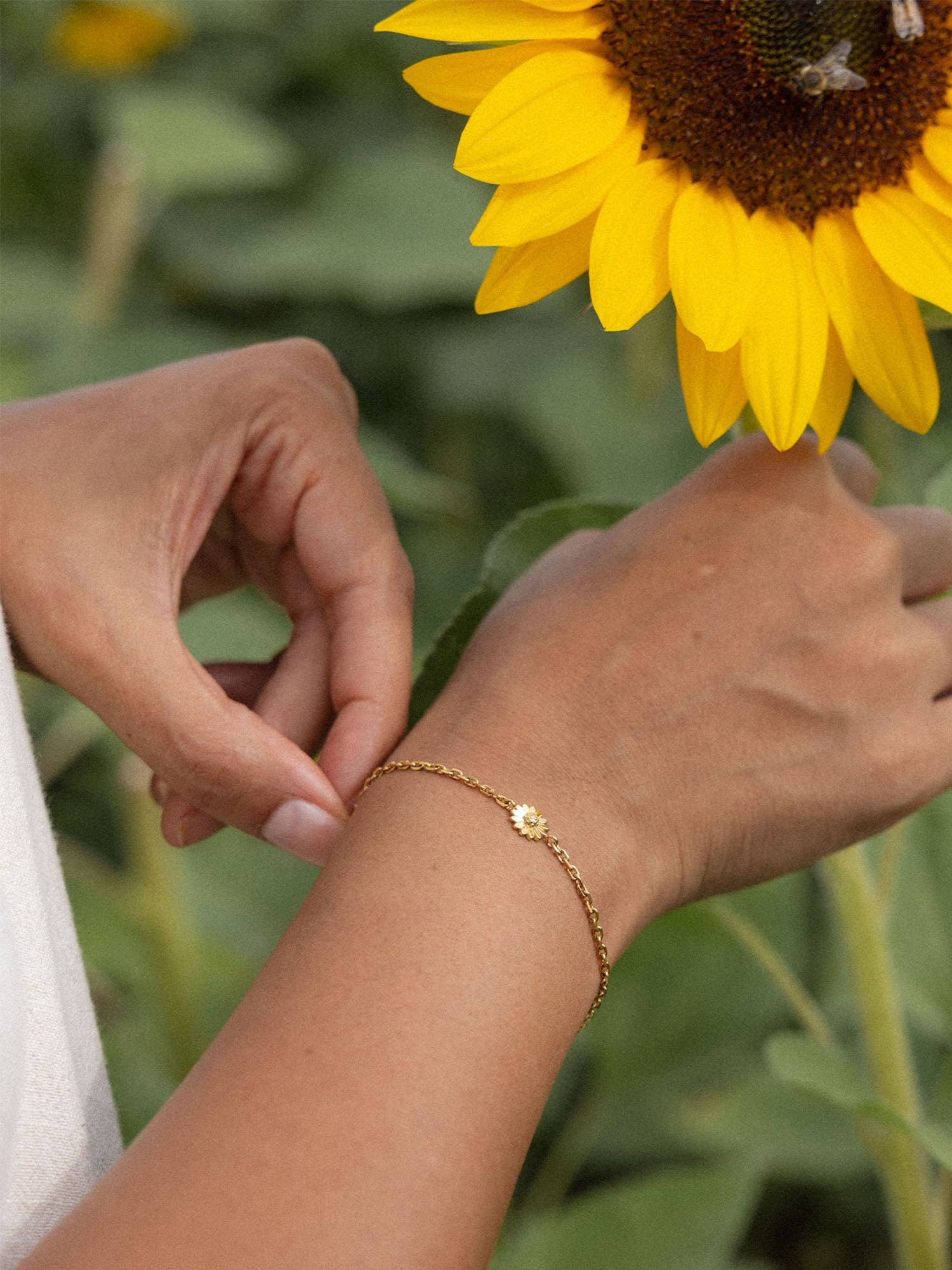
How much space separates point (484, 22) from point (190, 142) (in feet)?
2.98

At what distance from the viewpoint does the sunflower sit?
47 centimetres

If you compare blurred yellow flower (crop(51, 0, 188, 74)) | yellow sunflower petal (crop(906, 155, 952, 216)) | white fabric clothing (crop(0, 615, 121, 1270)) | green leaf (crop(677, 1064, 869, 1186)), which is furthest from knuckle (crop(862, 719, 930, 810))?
blurred yellow flower (crop(51, 0, 188, 74))

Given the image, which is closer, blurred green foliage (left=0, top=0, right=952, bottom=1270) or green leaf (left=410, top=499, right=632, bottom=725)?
green leaf (left=410, top=499, right=632, bottom=725)

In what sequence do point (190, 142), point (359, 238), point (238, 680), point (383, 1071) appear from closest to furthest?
point (383, 1071), point (238, 680), point (190, 142), point (359, 238)

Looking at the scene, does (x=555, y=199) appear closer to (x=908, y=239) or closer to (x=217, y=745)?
(x=908, y=239)

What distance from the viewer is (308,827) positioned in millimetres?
558

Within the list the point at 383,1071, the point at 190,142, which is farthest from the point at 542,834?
the point at 190,142

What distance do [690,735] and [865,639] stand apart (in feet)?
0.30

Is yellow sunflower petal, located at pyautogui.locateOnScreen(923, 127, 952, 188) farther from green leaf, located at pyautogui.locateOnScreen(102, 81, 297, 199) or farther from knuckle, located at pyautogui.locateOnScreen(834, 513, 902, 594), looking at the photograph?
green leaf, located at pyautogui.locateOnScreen(102, 81, 297, 199)

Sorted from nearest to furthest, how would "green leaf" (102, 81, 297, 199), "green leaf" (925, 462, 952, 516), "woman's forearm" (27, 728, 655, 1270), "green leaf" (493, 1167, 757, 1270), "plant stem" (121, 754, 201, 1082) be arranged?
"woman's forearm" (27, 728, 655, 1270), "green leaf" (925, 462, 952, 516), "green leaf" (493, 1167, 757, 1270), "plant stem" (121, 754, 201, 1082), "green leaf" (102, 81, 297, 199)

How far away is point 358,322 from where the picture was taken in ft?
5.22

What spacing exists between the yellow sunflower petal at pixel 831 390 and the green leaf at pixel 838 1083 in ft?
0.91

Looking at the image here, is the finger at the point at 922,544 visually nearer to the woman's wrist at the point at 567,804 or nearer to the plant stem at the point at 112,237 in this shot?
the woman's wrist at the point at 567,804

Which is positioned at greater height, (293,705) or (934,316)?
(934,316)
